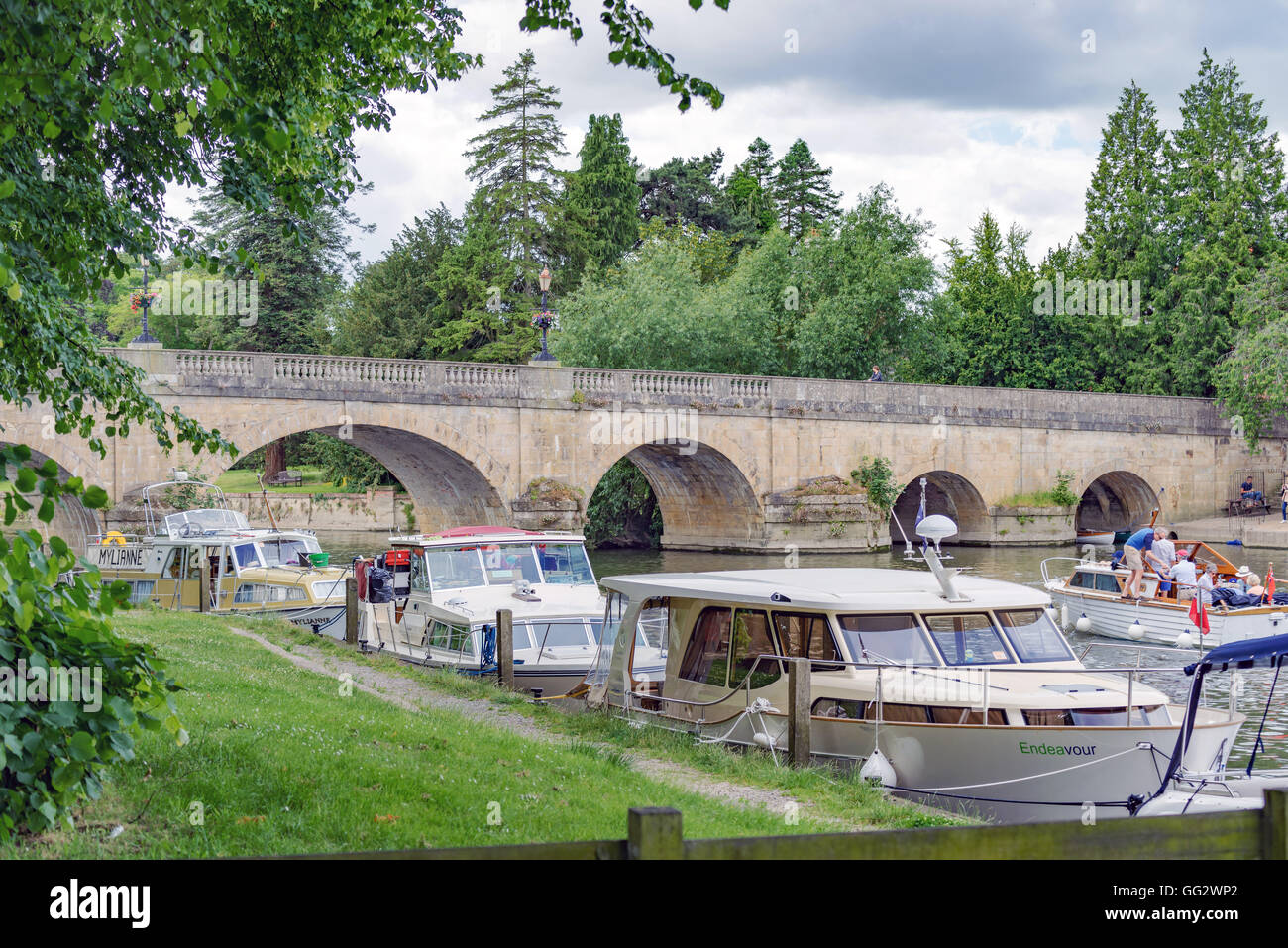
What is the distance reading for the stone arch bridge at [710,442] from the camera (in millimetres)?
30031

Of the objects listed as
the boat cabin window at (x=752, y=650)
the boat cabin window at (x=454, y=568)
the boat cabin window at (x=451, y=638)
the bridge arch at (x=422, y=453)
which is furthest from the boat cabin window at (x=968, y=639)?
the bridge arch at (x=422, y=453)

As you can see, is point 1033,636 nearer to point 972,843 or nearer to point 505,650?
point 505,650

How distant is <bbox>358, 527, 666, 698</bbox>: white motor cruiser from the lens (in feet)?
49.6

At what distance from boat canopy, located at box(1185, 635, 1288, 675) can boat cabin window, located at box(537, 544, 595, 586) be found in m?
9.87

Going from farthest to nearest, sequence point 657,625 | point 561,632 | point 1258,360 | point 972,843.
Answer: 1. point 1258,360
2. point 561,632
3. point 657,625
4. point 972,843

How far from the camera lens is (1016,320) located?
164 feet

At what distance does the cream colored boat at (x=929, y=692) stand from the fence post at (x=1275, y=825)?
202 inches

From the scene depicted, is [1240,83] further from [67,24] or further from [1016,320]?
[67,24]

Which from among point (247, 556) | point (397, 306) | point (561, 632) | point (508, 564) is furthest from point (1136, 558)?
point (397, 306)

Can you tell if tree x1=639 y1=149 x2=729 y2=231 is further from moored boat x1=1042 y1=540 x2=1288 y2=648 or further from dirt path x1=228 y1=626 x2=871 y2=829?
dirt path x1=228 y1=626 x2=871 y2=829

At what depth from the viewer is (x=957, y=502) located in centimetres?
4303

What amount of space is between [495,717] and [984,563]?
26.1 metres
